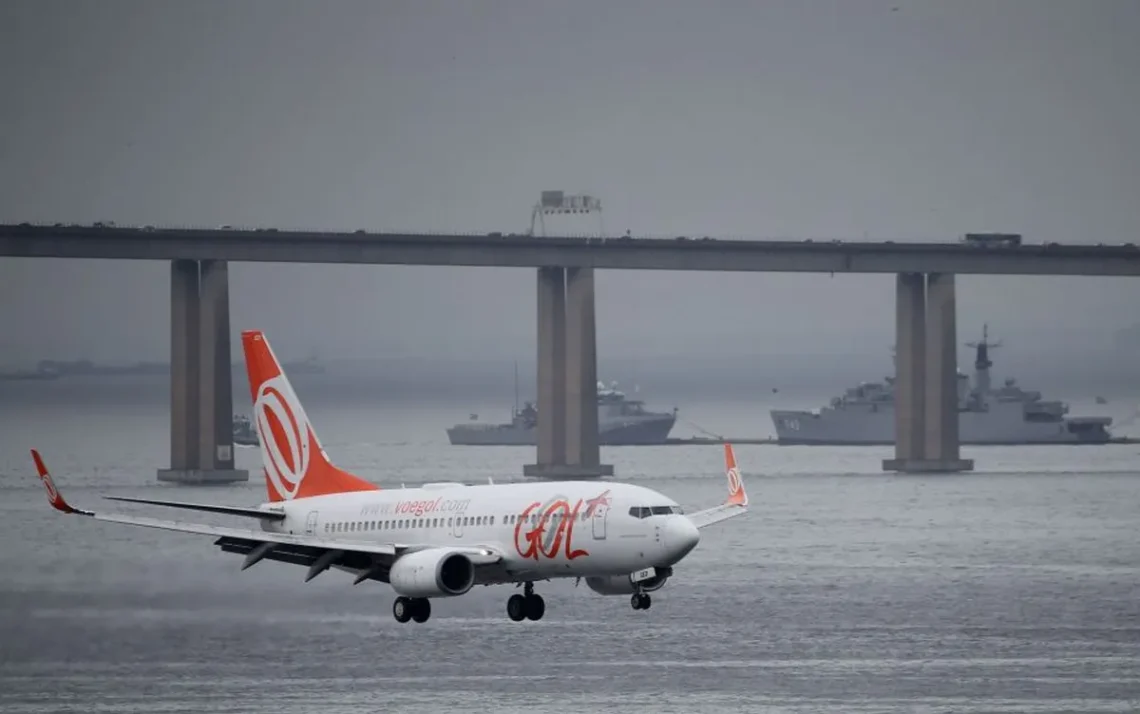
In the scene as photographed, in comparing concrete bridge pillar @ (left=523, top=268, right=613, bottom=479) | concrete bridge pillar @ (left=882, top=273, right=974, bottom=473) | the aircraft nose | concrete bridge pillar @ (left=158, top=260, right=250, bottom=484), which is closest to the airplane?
the aircraft nose

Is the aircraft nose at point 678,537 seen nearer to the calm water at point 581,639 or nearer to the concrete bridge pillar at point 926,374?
the calm water at point 581,639

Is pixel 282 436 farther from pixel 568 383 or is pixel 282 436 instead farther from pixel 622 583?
pixel 568 383

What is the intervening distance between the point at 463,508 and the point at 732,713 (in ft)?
45.4

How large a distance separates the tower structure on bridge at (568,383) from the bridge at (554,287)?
11 centimetres

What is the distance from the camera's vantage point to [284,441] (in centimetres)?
7388

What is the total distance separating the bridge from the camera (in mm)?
172125

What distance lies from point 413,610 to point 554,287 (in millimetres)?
120441

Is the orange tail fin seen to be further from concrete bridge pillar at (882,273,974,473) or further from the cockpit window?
concrete bridge pillar at (882,273,974,473)

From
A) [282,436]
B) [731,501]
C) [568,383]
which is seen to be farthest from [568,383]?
[731,501]

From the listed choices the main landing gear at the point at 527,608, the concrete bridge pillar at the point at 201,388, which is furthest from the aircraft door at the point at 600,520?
the concrete bridge pillar at the point at 201,388

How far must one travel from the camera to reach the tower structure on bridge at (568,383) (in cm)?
17875

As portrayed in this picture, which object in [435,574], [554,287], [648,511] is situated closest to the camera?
[648,511]

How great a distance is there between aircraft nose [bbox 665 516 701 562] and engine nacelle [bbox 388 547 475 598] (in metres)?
5.81

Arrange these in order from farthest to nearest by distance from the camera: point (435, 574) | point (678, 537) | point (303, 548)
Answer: point (303, 548)
point (435, 574)
point (678, 537)
